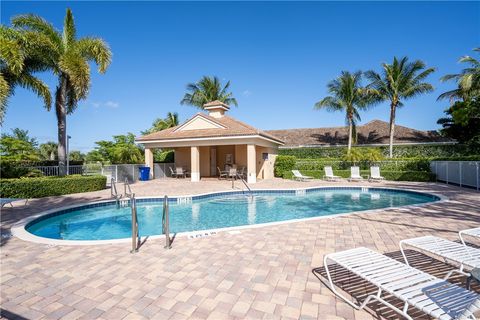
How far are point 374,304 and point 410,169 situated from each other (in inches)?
790

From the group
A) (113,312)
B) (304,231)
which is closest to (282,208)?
(304,231)

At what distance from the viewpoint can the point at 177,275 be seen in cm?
405

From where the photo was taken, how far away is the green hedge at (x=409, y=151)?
25.3 metres

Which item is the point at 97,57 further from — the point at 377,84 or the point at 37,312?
the point at 377,84

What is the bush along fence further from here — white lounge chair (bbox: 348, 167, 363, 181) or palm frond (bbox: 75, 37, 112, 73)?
white lounge chair (bbox: 348, 167, 363, 181)

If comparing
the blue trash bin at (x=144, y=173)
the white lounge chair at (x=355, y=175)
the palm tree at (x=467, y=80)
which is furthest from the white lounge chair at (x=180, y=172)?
the palm tree at (x=467, y=80)

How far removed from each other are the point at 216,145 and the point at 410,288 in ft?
64.2

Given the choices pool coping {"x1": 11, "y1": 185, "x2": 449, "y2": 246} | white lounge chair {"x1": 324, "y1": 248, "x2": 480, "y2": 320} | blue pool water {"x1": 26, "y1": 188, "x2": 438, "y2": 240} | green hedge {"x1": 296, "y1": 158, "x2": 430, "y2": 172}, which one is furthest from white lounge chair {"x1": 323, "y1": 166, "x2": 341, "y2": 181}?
white lounge chair {"x1": 324, "y1": 248, "x2": 480, "y2": 320}

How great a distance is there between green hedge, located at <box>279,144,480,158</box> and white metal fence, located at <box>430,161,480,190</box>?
851 cm

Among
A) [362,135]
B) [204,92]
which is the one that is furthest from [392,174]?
[204,92]

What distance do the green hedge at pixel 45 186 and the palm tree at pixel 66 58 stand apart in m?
1.55

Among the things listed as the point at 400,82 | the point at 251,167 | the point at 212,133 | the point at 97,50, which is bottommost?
the point at 251,167

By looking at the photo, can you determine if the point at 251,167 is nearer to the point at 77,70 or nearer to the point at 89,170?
the point at 77,70

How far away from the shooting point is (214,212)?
10789mm
